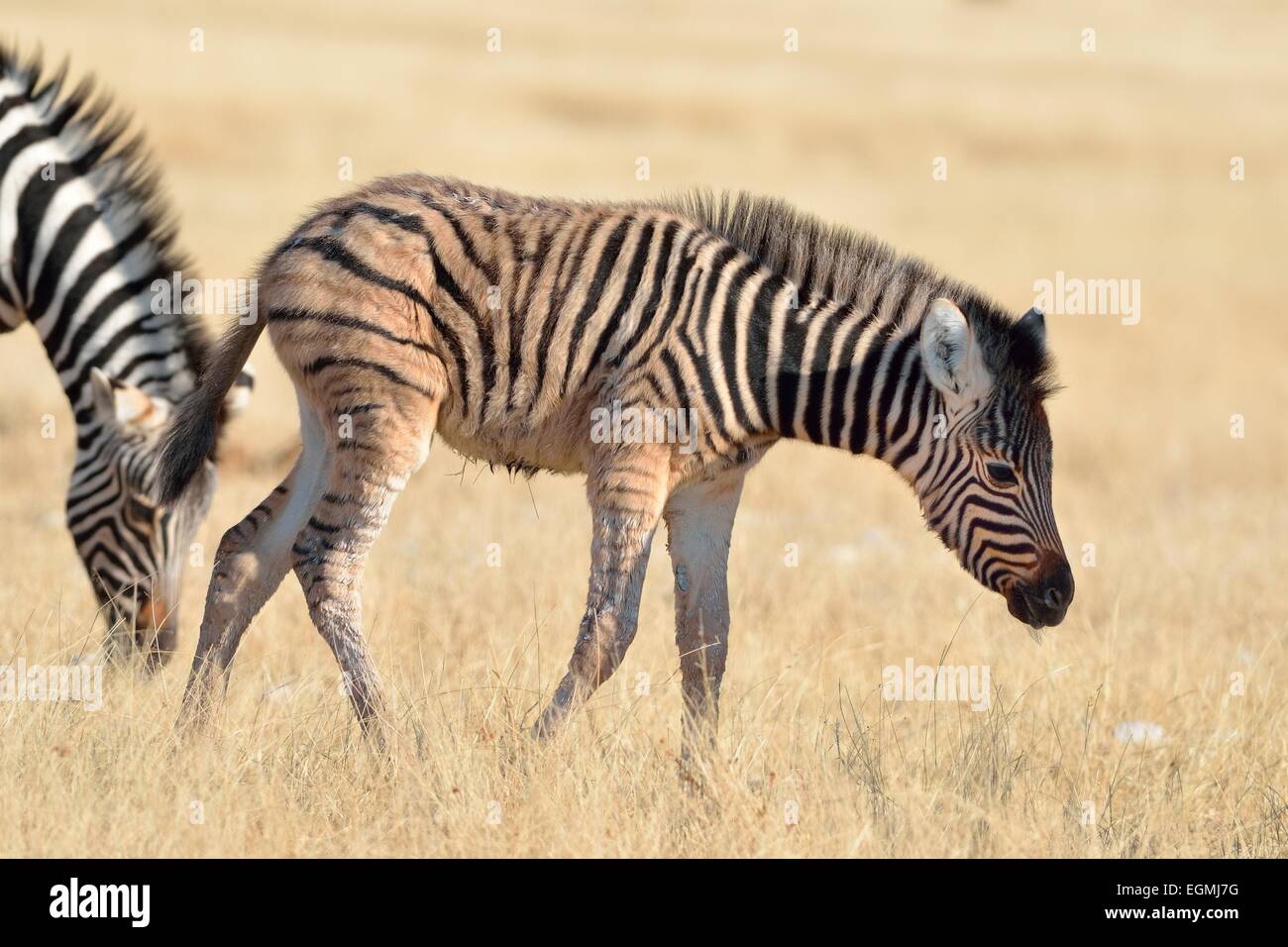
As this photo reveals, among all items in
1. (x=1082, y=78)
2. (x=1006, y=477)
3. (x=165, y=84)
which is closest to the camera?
(x=1006, y=477)

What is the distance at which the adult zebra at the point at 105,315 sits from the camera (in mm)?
8727

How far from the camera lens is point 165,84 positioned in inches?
1357

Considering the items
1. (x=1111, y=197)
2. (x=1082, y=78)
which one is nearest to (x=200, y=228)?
(x=1111, y=197)

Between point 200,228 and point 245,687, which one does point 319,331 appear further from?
point 200,228

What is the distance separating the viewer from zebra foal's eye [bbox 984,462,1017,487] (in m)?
6.68

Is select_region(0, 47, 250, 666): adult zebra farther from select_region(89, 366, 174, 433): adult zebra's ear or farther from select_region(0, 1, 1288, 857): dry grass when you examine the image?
select_region(0, 1, 1288, 857): dry grass

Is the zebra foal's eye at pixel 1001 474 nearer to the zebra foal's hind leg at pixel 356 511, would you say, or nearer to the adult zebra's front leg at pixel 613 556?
the adult zebra's front leg at pixel 613 556

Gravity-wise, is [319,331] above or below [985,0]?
below

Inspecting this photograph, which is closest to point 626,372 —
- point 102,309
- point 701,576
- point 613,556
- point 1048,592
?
point 613,556

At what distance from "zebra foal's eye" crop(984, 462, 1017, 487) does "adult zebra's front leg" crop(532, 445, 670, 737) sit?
1.43 m

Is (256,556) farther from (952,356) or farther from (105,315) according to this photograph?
(952,356)

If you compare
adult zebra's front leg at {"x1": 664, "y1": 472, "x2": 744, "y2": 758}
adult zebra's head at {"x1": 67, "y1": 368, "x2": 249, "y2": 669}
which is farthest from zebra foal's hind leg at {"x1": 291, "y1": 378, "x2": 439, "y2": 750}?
adult zebra's head at {"x1": 67, "y1": 368, "x2": 249, "y2": 669}

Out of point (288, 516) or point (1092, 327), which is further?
point (1092, 327)

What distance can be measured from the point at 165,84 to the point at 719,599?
30853mm
